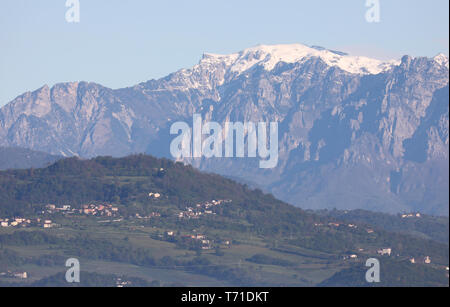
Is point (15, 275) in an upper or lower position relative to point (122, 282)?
upper

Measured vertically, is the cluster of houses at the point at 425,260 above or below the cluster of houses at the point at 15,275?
above

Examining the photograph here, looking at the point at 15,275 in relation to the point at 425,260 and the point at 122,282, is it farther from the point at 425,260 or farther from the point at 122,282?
the point at 425,260

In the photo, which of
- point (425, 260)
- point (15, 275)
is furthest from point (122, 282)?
point (425, 260)

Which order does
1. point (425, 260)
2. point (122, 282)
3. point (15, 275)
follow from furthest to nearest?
point (15, 275) → point (425, 260) → point (122, 282)

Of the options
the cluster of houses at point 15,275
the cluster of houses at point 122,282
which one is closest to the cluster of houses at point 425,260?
the cluster of houses at point 122,282

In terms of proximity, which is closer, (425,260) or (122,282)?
(122,282)

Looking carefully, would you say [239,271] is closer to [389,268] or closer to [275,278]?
[275,278]

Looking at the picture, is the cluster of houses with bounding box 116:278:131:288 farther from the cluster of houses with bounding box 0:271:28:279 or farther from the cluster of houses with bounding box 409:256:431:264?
the cluster of houses with bounding box 409:256:431:264

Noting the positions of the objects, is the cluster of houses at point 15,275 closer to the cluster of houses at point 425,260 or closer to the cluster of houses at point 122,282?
the cluster of houses at point 122,282

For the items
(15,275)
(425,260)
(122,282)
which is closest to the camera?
(122,282)

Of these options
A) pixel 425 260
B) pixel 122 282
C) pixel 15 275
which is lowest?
pixel 122 282
